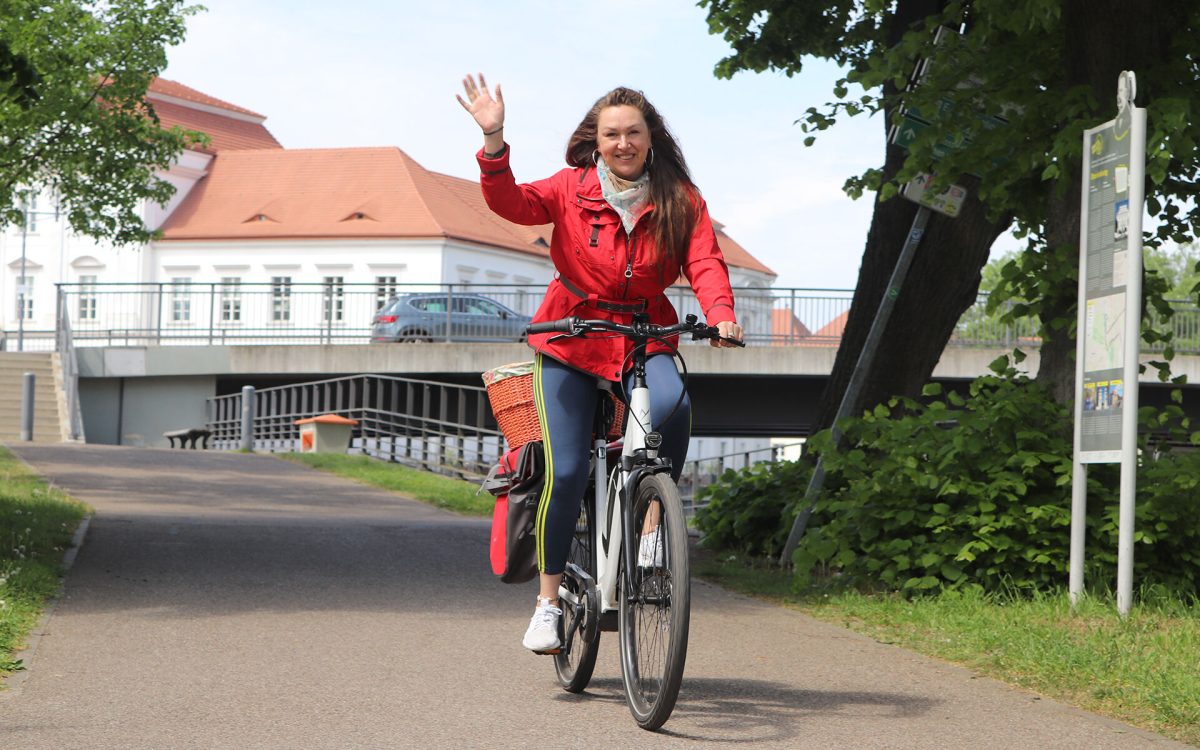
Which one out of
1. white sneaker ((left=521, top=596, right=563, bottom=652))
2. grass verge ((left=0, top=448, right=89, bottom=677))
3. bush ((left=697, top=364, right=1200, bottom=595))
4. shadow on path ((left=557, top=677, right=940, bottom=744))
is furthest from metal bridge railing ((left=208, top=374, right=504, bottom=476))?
white sneaker ((left=521, top=596, right=563, bottom=652))

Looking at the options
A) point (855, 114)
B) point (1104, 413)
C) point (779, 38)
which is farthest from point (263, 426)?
point (1104, 413)

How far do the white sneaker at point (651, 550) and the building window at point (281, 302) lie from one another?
1248 inches

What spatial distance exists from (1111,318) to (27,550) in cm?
591

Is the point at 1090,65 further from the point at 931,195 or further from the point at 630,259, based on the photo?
the point at 630,259

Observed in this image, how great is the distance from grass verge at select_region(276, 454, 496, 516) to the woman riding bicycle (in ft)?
27.4

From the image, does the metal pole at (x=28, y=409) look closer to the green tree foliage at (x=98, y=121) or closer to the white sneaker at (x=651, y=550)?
the green tree foliage at (x=98, y=121)

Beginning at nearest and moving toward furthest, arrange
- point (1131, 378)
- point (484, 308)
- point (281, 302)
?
point (1131, 378) < point (484, 308) < point (281, 302)

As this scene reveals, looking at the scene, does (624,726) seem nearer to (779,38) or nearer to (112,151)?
(779,38)

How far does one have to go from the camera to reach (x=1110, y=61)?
8180mm

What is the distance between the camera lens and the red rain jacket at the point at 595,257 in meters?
5.09

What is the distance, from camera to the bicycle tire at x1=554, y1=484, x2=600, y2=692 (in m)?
5.25

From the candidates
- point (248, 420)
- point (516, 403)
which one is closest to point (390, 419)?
point (248, 420)

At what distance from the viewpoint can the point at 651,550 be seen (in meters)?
4.76

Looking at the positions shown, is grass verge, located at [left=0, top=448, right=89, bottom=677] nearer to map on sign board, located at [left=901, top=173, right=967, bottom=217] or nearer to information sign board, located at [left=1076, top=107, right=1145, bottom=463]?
information sign board, located at [left=1076, top=107, right=1145, bottom=463]
